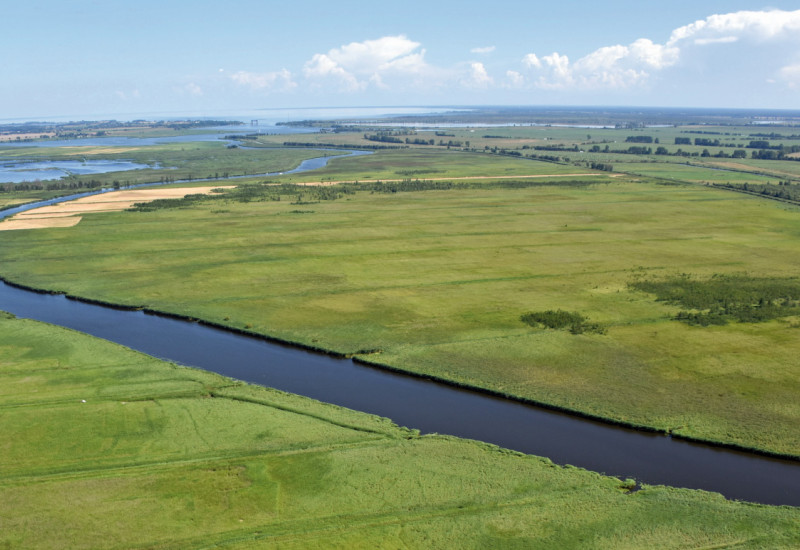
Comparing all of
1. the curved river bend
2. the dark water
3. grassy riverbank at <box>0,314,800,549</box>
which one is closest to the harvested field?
the dark water

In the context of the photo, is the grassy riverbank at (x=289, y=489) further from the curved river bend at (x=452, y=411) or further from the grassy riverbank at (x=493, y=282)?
the grassy riverbank at (x=493, y=282)

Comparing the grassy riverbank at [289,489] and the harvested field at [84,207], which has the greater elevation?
the harvested field at [84,207]

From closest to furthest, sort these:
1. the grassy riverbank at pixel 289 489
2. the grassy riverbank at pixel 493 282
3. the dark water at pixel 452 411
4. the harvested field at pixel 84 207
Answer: the grassy riverbank at pixel 289 489, the dark water at pixel 452 411, the grassy riverbank at pixel 493 282, the harvested field at pixel 84 207

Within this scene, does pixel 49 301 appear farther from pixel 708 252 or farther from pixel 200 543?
pixel 708 252

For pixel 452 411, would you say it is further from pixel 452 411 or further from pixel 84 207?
pixel 84 207

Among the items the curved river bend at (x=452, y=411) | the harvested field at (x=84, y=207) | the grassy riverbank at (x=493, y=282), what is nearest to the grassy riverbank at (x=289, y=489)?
the curved river bend at (x=452, y=411)

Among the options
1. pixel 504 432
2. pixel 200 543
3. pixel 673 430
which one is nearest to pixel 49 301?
pixel 200 543

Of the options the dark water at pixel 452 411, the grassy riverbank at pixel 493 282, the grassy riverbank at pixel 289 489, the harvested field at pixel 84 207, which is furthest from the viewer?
the harvested field at pixel 84 207
